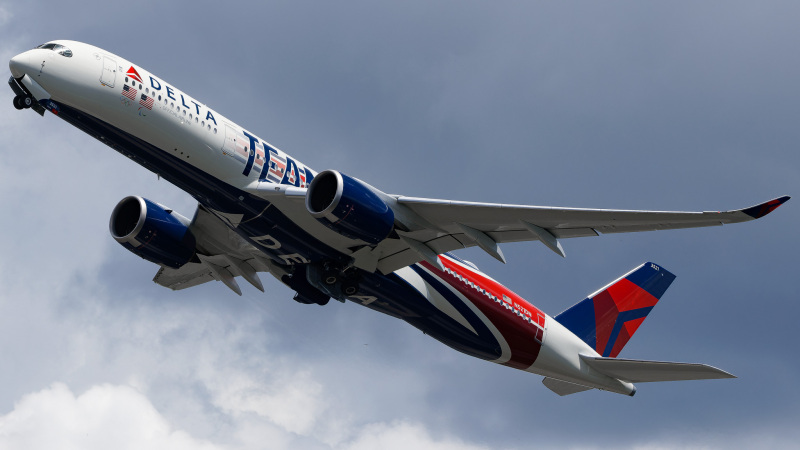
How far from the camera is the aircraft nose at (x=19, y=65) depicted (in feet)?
76.1

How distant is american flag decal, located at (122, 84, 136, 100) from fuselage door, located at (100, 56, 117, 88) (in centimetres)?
32

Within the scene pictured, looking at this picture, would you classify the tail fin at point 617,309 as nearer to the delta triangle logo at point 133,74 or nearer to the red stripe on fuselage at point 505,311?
the red stripe on fuselage at point 505,311

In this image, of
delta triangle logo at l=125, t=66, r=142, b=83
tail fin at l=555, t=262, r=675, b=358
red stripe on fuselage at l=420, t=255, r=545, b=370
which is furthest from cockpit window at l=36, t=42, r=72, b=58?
tail fin at l=555, t=262, r=675, b=358

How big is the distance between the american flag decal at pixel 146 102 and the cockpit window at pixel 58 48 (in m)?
2.12

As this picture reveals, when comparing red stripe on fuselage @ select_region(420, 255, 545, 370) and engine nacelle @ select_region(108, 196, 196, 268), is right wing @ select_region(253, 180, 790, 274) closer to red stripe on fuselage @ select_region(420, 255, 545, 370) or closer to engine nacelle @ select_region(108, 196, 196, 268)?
red stripe on fuselage @ select_region(420, 255, 545, 370)

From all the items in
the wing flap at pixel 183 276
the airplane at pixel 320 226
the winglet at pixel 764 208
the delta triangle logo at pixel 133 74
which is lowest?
the wing flap at pixel 183 276

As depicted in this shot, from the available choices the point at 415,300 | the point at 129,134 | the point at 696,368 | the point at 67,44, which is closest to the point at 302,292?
the point at 415,300

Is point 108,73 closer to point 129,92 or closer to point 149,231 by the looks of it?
point 129,92

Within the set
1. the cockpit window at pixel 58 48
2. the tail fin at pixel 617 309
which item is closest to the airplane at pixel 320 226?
the cockpit window at pixel 58 48

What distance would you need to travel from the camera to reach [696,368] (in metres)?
27.6

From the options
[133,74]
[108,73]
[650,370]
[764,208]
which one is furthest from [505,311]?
[108,73]

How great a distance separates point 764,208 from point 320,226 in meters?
12.4

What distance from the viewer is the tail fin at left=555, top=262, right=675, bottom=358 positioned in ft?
114

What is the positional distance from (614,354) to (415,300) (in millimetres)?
10705
